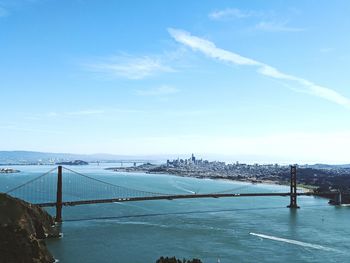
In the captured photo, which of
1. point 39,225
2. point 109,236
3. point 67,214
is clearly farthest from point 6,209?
point 67,214

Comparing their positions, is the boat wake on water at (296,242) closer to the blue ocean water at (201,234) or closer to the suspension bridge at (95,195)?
the blue ocean water at (201,234)

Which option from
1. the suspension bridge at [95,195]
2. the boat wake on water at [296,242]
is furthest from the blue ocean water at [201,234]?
the suspension bridge at [95,195]

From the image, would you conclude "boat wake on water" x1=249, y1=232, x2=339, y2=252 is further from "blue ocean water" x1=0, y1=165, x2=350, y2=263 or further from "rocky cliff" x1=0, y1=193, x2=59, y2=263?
"rocky cliff" x1=0, y1=193, x2=59, y2=263

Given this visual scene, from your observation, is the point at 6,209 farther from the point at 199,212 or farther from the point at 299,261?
the point at 199,212

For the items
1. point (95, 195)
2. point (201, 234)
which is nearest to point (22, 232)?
point (201, 234)

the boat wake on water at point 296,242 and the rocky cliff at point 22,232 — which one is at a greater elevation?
the rocky cliff at point 22,232

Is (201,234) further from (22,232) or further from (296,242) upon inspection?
(22,232)
